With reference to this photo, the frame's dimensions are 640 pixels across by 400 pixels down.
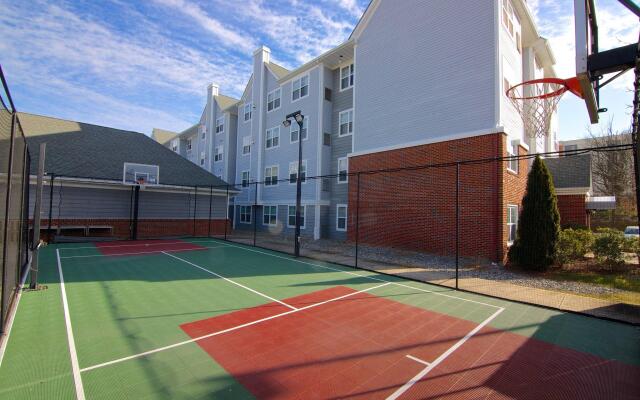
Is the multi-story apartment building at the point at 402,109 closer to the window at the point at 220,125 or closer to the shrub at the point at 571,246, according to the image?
the shrub at the point at 571,246

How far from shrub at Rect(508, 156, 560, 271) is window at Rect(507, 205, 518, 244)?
208 cm

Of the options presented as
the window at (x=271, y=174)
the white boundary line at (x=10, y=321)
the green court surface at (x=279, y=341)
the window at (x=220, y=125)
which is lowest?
the green court surface at (x=279, y=341)

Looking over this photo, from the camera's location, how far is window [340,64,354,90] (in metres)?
22.3

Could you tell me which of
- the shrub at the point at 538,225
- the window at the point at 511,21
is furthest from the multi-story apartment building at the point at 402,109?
the shrub at the point at 538,225

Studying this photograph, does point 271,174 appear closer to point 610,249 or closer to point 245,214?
point 245,214

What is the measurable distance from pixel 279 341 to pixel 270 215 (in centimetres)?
2187

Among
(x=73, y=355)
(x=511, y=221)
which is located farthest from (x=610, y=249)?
(x=73, y=355)

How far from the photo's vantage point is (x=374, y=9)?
1861 cm

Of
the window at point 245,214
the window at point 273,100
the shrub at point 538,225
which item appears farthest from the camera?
the window at point 245,214

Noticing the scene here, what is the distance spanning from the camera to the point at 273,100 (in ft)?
90.7

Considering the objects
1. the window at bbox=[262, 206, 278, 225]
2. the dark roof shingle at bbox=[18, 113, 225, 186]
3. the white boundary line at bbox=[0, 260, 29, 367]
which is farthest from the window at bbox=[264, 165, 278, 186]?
the white boundary line at bbox=[0, 260, 29, 367]

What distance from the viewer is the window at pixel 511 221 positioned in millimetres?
13969

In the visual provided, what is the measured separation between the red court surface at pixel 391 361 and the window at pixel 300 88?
822 inches

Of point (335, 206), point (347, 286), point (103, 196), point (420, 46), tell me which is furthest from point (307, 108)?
point (347, 286)
